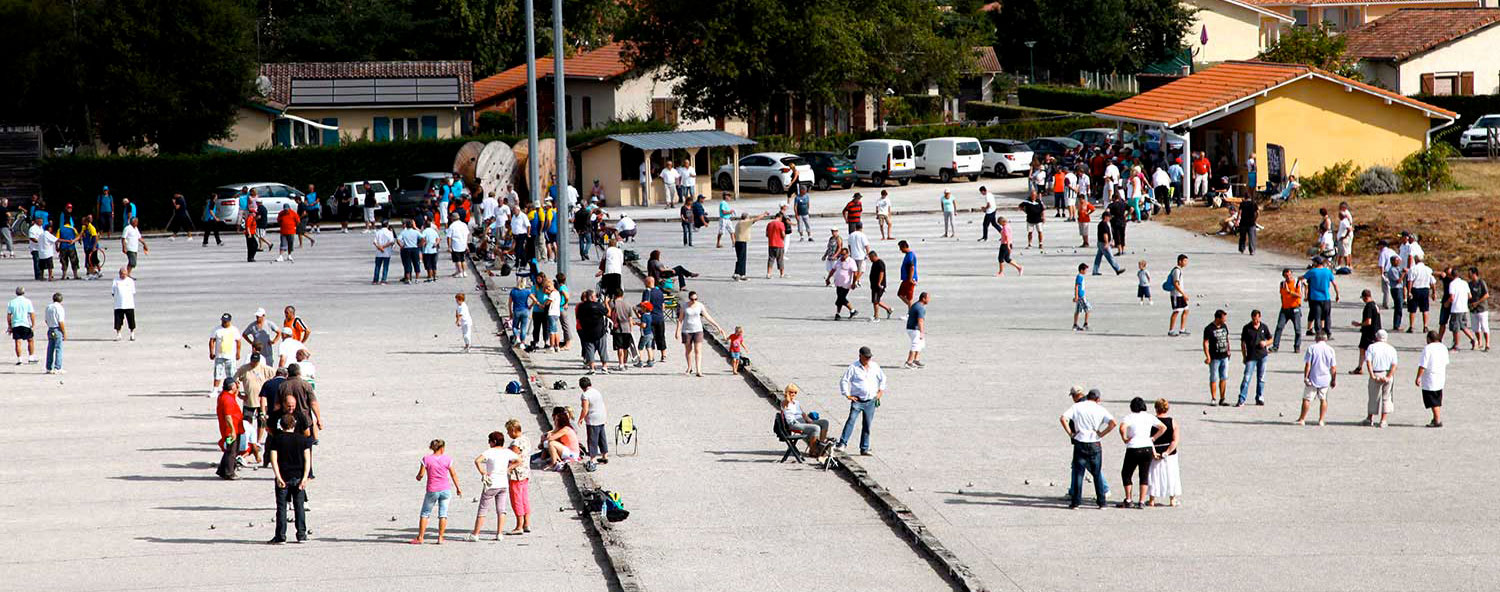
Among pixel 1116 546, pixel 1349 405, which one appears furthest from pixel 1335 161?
pixel 1116 546

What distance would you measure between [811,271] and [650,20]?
26.3 m

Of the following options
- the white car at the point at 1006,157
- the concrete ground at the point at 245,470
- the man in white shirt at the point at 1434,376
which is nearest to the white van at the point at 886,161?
the white car at the point at 1006,157

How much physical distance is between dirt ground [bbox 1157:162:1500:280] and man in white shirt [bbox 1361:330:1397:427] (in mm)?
13449

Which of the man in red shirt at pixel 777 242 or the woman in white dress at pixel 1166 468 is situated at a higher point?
the man in red shirt at pixel 777 242

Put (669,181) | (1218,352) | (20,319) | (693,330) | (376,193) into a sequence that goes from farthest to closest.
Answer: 1. (669,181)
2. (376,193)
3. (20,319)
4. (693,330)
5. (1218,352)

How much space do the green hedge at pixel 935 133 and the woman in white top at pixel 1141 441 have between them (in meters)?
41.3

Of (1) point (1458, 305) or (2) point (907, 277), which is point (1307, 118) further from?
(1) point (1458, 305)

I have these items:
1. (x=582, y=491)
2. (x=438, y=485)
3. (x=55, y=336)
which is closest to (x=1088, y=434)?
(x=582, y=491)

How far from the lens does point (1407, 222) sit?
3888cm

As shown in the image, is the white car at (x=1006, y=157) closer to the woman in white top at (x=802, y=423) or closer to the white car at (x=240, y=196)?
the white car at (x=240, y=196)

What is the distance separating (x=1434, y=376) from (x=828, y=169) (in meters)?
36.0

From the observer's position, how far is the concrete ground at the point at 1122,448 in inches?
576

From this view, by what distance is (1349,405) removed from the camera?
70.9 ft

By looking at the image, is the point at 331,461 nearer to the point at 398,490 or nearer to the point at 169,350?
the point at 398,490
